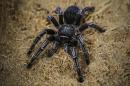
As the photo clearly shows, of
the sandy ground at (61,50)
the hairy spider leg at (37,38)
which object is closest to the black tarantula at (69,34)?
the hairy spider leg at (37,38)

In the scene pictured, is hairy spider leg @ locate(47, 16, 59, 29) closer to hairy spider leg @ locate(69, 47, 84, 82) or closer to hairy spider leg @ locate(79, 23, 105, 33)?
hairy spider leg @ locate(79, 23, 105, 33)

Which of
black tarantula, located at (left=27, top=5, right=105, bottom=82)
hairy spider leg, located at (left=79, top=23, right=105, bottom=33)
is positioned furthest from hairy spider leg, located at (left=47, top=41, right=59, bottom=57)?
hairy spider leg, located at (left=79, top=23, right=105, bottom=33)

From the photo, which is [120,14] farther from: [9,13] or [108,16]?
[9,13]

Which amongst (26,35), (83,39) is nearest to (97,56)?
(83,39)

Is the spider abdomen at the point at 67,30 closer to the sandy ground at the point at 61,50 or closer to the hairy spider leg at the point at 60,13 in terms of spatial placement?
the hairy spider leg at the point at 60,13

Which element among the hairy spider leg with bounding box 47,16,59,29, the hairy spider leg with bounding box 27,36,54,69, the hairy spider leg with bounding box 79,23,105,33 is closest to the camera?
the hairy spider leg with bounding box 27,36,54,69

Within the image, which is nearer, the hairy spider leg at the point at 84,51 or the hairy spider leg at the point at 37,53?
the hairy spider leg at the point at 84,51

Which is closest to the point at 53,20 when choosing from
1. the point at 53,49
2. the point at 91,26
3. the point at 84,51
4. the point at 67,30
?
the point at 67,30
